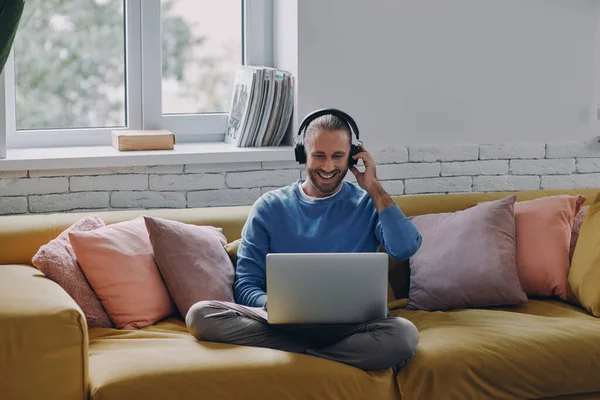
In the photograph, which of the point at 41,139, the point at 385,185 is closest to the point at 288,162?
the point at 385,185

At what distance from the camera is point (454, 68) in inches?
156

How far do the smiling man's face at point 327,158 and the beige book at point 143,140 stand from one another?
2.45ft

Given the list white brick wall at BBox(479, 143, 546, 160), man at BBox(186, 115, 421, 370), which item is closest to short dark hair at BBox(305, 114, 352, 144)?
man at BBox(186, 115, 421, 370)

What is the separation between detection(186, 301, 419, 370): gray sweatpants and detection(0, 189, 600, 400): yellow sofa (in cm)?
4

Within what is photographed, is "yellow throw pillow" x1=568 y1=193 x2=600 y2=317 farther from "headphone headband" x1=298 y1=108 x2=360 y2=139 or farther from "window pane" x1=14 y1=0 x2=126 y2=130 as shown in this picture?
"window pane" x1=14 y1=0 x2=126 y2=130

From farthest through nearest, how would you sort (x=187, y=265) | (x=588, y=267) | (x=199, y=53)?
(x=199, y=53) → (x=588, y=267) → (x=187, y=265)

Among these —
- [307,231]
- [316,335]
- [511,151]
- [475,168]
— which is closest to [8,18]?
[307,231]

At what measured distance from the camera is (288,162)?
12.6 feet

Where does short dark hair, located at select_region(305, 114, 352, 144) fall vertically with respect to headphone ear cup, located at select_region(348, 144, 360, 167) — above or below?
above

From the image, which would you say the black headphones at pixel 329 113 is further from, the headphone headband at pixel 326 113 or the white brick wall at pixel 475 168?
the white brick wall at pixel 475 168

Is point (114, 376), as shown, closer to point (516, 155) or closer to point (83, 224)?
point (83, 224)

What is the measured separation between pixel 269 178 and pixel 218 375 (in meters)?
1.32

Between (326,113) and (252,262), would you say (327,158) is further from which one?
(252,262)

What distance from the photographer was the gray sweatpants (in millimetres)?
2762
